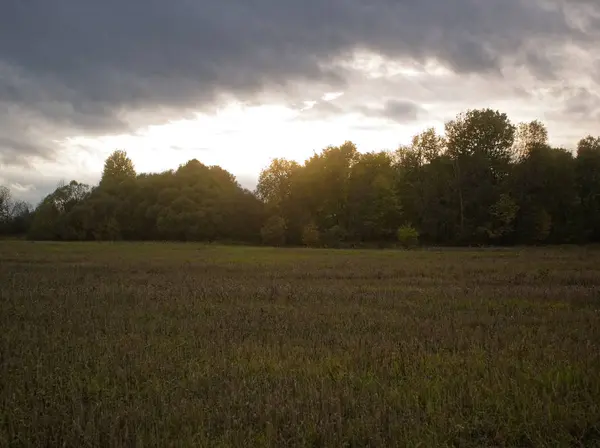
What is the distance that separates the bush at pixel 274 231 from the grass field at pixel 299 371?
6059 cm

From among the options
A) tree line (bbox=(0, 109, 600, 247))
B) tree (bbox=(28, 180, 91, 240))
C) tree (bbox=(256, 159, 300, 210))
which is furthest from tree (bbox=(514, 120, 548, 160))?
tree (bbox=(28, 180, 91, 240))

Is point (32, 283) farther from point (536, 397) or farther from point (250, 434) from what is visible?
point (536, 397)

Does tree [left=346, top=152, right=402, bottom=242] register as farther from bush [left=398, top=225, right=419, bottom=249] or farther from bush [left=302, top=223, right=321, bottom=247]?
bush [left=398, top=225, right=419, bottom=249]

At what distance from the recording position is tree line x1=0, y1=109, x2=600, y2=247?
247 ft

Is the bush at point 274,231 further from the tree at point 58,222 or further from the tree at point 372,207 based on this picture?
the tree at point 58,222

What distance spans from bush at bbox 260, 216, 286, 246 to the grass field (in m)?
60.6

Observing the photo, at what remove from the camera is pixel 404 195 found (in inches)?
3450

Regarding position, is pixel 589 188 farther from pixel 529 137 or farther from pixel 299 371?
pixel 299 371

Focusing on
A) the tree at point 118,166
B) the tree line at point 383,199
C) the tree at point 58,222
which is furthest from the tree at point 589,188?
the tree at point 118,166

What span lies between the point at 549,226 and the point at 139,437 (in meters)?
77.8

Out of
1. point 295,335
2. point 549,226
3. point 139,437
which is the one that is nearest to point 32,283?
point 295,335

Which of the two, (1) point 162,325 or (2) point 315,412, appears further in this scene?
(1) point 162,325

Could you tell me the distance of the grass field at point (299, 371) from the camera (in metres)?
6.20

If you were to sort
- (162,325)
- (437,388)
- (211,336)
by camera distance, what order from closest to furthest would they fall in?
(437,388)
(211,336)
(162,325)
